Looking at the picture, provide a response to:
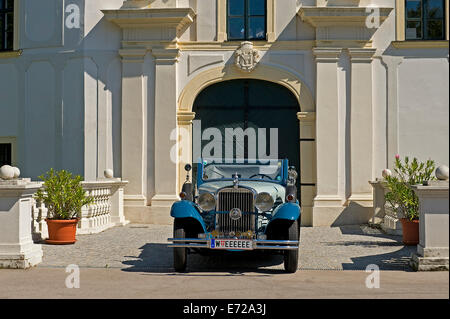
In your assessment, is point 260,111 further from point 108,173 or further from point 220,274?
point 220,274

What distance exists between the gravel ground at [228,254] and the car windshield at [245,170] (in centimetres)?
120

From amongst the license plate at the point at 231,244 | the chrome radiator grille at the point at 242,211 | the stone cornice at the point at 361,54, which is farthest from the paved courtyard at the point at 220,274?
the stone cornice at the point at 361,54

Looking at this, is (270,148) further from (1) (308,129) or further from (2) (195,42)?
(2) (195,42)

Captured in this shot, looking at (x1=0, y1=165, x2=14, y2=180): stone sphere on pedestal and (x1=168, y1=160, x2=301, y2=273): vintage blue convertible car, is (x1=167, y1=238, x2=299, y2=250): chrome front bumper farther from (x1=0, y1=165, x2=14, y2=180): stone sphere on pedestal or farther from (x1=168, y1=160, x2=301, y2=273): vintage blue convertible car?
(x1=0, y1=165, x2=14, y2=180): stone sphere on pedestal

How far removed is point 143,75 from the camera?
14922 millimetres

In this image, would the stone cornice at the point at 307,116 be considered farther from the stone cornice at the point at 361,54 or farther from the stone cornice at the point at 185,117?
the stone cornice at the point at 185,117

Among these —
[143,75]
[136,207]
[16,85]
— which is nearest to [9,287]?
[136,207]

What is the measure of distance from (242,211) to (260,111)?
23.7 ft

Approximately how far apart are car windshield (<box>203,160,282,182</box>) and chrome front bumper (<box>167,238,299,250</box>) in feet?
5.00

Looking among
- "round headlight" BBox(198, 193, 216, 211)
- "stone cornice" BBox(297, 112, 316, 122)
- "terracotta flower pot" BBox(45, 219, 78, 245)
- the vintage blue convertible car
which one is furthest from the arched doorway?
"round headlight" BBox(198, 193, 216, 211)

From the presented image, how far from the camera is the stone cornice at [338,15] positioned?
46.6ft

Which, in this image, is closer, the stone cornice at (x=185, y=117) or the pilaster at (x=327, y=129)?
the pilaster at (x=327, y=129)
